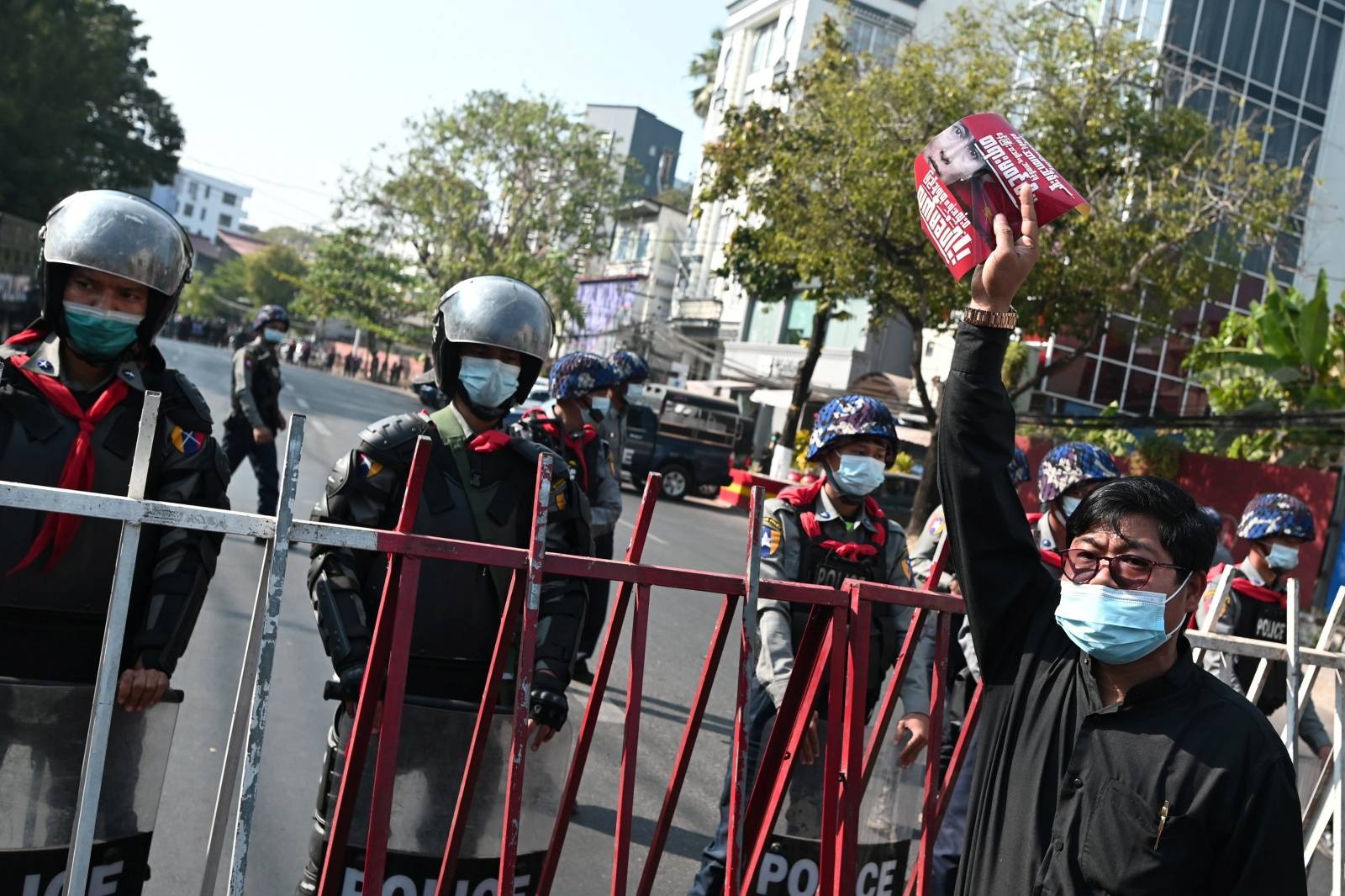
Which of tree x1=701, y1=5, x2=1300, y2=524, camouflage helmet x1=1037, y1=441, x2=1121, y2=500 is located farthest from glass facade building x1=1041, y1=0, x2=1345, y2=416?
camouflage helmet x1=1037, y1=441, x2=1121, y2=500

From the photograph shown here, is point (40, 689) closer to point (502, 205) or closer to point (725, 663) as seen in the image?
point (725, 663)

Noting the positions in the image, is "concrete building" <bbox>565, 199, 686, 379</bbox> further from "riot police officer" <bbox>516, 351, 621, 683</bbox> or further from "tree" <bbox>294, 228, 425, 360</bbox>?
"riot police officer" <bbox>516, 351, 621, 683</bbox>

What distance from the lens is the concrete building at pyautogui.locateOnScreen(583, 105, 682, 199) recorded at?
2842 inches

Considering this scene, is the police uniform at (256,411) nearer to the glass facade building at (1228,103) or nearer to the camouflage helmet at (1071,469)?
the camouflage helmet at (1071,469)

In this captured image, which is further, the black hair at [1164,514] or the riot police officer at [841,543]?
the riot police officer at [841,543]

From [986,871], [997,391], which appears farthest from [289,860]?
[997,391]

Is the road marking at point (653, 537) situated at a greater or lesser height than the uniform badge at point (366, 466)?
lesser

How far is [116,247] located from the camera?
10.7 ft

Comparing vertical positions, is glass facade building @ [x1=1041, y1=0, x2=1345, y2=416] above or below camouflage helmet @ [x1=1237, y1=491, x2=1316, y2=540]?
above

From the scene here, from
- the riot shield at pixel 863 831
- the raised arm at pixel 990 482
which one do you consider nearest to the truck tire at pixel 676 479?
the riot shield at pixel 863 831

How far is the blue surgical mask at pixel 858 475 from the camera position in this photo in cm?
429

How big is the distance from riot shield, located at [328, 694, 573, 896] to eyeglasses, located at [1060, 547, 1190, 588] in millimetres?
1294

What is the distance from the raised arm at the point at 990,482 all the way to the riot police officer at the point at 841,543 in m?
1.41

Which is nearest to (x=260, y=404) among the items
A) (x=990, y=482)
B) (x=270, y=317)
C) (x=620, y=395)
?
(x=270, y=317)
